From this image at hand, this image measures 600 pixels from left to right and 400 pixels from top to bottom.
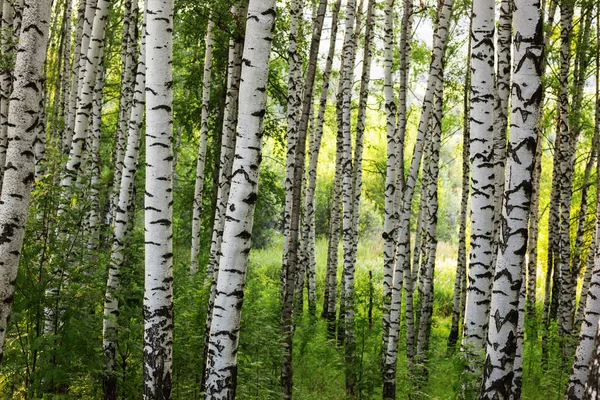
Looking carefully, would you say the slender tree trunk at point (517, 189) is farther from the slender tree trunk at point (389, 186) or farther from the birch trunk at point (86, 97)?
the birch trunk at point (86, 97)

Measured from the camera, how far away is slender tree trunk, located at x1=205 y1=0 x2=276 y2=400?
14.0 ft

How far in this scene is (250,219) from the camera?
171 inches

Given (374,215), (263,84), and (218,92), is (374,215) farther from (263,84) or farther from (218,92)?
(263,84)

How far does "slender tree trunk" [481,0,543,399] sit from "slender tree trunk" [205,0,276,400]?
1853mm

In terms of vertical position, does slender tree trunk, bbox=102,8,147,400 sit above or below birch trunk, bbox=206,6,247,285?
Answer: below

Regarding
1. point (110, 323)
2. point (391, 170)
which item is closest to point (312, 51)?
point (391, 170)

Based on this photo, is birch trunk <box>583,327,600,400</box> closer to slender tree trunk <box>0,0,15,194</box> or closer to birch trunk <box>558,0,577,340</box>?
slender tree trunk <box>0,0,15,194</box>

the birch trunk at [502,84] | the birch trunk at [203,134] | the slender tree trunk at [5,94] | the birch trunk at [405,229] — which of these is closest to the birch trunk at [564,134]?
the birch trunk at [405,229]

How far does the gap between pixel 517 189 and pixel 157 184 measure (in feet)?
9.80

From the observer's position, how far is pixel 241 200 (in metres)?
4.31

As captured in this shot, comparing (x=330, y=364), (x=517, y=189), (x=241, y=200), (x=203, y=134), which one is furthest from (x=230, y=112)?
(x=330, y=364)

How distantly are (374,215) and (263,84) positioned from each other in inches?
1761

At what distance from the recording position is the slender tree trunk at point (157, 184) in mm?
5012

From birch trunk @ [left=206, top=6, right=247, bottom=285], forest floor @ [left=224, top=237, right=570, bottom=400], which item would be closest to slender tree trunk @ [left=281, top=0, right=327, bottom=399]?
forest floor @ [left=224, top=237, right=570, bottom=400]
